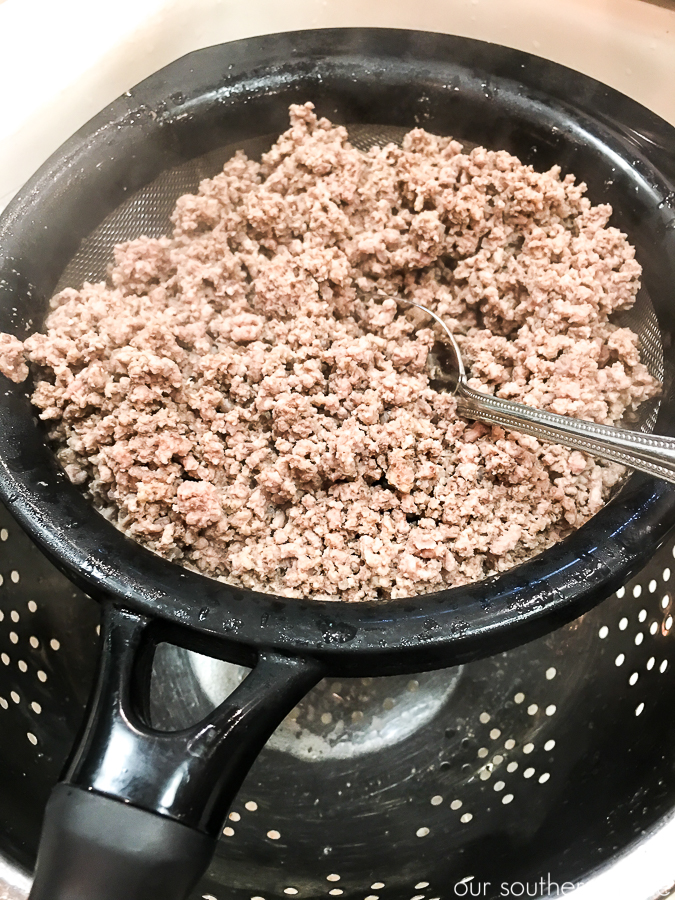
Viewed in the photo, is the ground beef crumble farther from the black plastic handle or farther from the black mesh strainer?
the black plastic handle

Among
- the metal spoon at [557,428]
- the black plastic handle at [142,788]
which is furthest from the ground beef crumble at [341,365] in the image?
the black plastic handle at [142,788]

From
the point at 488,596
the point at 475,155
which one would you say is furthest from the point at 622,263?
the point at 488,596

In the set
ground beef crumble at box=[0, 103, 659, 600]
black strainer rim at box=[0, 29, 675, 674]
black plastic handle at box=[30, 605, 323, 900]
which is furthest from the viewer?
ground beef crumble at box=[0, 103, 659, 600]

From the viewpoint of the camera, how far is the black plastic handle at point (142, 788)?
1.78ft

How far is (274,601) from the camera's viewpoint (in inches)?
26.4

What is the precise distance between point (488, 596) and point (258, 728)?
0.25 metres

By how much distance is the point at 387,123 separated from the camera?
98 centimetres

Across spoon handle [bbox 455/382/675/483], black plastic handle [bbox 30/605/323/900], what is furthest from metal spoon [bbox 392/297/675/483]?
black plastic handle [bbox 30/605/323/900]

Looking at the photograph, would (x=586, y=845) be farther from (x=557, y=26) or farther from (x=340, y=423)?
(x=557, y=26)

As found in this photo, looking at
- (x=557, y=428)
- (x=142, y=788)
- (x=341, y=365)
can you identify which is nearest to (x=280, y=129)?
(x=341, y=365)

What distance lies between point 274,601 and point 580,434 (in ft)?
1.15

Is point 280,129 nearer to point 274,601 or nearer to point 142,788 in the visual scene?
point 274,601

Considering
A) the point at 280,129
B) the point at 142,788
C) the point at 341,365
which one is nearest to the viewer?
the point at 142,788

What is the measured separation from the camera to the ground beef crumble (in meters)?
0.75
